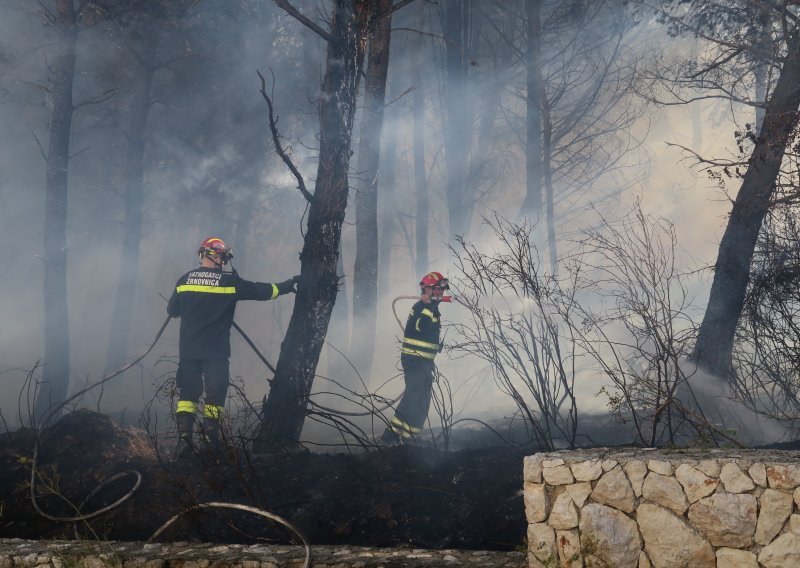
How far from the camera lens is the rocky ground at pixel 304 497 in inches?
179

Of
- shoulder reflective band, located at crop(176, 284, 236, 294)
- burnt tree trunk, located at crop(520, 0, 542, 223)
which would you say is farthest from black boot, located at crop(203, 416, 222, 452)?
burnt tree trunk, located at crop(520, 0, 542, 223)

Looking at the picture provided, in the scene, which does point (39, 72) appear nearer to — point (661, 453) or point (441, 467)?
point (441, 467)

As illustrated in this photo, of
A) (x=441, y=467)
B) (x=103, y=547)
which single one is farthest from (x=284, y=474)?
(x=103, y=547)

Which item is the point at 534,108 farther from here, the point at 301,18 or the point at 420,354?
the point at 301,18

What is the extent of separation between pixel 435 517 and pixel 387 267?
637 inches

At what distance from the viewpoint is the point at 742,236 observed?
23.0 feet

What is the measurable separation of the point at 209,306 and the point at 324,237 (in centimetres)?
129

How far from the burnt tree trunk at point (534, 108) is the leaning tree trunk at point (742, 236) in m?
7.63

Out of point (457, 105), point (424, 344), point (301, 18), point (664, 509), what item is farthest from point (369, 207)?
point (664, 509)

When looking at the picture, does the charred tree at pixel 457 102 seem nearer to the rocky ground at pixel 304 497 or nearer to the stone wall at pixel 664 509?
the rocky ground at pixel 304 497

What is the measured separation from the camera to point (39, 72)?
16078mm

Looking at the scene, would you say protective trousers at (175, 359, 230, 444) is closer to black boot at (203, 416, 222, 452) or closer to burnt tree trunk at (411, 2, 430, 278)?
black boot at (203, 416, 222, 452)

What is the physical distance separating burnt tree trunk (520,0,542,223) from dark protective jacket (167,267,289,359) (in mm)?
9044

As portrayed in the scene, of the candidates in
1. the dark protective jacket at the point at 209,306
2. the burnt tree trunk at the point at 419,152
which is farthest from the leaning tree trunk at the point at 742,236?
the burnt tree trunk at the point at 419,152
